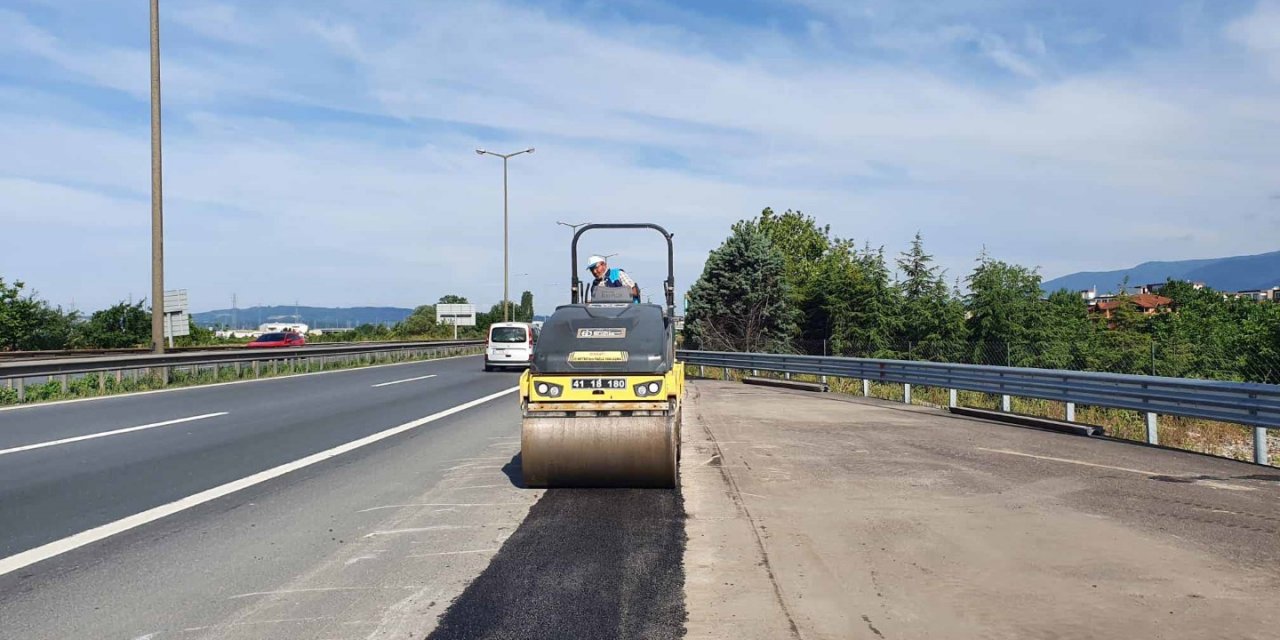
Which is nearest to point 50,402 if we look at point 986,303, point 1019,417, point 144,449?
point 144,449

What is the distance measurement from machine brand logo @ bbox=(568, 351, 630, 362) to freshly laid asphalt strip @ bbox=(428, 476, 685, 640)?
1.31m

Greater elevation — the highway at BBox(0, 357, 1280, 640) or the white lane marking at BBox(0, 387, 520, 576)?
the white lane marking at BBox(0, 387, 520, 576)

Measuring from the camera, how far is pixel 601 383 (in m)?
7.80

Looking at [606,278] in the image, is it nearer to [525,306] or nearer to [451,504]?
[451,504]

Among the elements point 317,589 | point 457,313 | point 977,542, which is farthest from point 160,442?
point 457,313

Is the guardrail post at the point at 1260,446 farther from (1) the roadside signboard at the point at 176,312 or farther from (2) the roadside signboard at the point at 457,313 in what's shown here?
(2) the roadside signboard at the point at 457,313

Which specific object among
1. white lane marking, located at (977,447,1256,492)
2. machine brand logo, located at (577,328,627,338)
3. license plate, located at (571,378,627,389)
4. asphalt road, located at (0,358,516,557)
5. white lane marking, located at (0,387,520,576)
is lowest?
white lane marking, located at (977,447,1256,492)

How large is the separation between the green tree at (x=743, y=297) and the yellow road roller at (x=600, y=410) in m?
43.0

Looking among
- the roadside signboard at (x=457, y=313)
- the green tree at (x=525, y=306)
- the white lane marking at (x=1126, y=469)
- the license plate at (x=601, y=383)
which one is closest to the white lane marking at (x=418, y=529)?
the license plate at (x=601, y=383)

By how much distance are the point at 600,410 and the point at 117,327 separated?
178ft

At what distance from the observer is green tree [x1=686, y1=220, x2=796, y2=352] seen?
170 feet

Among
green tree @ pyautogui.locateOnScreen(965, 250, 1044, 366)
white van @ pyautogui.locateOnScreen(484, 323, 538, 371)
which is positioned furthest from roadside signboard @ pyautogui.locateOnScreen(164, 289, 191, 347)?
green tree @ pyautogui.locateOnScreen(965, 250, 1044, 366)

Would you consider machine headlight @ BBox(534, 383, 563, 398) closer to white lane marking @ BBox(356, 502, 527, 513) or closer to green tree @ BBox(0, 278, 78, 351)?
white lane marking @ BBox(356, 502, 527, 513)

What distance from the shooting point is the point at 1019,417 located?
553 inches
